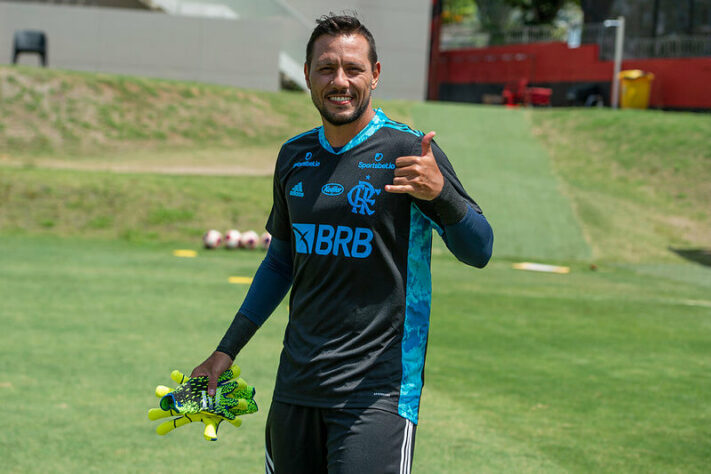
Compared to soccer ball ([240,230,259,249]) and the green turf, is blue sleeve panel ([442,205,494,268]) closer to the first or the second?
the green turf

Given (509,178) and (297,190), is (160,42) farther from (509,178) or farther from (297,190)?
(297,190)

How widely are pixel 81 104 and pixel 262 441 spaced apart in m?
21.3

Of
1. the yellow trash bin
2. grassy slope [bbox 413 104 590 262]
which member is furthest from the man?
the yellow trash bin

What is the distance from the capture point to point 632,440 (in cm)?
681

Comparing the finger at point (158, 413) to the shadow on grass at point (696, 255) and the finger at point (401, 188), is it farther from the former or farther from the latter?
the shadow on grass at point (696, 255)

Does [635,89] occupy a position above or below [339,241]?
above

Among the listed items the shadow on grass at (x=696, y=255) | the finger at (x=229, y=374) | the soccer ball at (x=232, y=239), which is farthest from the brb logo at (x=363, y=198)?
the shadow on grass at (x=696, y=255)

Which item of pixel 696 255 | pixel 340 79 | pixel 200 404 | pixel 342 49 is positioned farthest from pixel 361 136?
pixel 696 255

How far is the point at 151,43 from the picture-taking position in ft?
104

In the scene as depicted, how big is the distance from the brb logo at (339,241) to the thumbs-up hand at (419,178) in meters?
0.26

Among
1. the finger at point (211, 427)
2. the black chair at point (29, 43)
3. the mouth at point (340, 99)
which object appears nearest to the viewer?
the mouth at point (340, 99)

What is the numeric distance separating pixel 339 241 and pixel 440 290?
10021 millimetres

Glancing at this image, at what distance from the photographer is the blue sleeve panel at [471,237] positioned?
3371 millimetres

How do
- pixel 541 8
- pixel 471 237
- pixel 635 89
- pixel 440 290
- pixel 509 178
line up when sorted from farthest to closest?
Answer: 1. pixel 541 8
2. pixel 635 89
3. pixel 509 178
4. pixel 440 290
5. pixel 471 237
